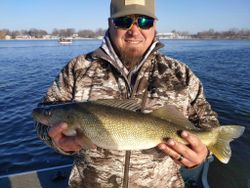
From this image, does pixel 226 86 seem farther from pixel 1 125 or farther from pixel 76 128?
pixel 76 128

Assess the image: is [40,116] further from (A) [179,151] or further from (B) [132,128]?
(A) [179,151]

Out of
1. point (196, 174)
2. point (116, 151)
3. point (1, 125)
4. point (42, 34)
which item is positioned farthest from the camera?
point (42, 34)

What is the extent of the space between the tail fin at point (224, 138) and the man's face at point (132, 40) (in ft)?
3.75

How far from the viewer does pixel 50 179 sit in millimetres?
5363

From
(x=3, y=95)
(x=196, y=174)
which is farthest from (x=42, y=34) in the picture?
(x=196, y=174)

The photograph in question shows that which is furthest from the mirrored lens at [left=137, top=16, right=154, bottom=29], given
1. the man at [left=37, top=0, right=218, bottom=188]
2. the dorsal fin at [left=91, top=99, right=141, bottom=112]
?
the dorsal fin at [left=91, top=99, right=141, bottom=112]

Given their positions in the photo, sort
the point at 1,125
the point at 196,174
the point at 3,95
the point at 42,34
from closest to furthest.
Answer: the point at 196,174, the point at 1,125, the point at 3,95, the point at 42,34

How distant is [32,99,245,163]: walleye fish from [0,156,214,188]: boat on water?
279cm

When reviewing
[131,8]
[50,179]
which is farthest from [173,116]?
[50,179]

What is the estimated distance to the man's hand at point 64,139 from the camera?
2.61 meters

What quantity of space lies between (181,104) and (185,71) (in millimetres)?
387

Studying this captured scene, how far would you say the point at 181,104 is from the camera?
9.63 ft

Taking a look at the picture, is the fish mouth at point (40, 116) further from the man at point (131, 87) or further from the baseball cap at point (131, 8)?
the baseball cap at point (131, 8)

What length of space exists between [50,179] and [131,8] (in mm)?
3723
